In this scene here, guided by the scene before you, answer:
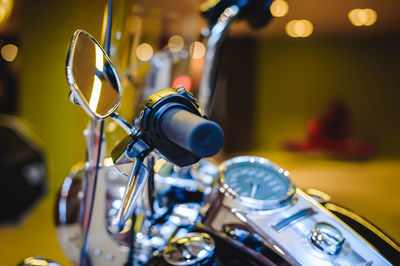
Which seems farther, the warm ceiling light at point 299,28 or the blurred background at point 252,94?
the warm ceiling light at point 299,28

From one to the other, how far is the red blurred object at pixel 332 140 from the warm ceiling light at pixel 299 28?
5.96 ft

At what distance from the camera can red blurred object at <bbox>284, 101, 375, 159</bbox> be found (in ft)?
23.2

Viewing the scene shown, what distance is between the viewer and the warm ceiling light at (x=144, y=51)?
105 centimetres

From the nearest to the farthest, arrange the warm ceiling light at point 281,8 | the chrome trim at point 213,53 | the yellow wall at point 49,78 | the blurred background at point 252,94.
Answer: the chrome trim at point 213,53, the blurred background at point 252,94, the yellow wall at point 49,78, the warm ceiling light at point 281,8

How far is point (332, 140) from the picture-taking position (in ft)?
24.4

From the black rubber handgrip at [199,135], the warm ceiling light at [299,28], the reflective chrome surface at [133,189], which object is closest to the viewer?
the black rubber handgrip at [199,135]

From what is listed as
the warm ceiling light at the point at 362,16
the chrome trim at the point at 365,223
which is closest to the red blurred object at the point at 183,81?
the chrome trim at the point at 365,223

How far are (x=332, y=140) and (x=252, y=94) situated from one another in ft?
7.22

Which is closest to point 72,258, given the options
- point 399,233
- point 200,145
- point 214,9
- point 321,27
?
point 200,145

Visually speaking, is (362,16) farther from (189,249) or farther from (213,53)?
(189,249)

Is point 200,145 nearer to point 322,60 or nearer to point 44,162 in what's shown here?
point 44,162

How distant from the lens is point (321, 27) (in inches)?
290

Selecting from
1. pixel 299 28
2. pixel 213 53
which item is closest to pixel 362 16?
pixel 299 28

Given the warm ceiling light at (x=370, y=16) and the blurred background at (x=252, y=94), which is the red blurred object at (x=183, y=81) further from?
the warm ceiling light at (x=370, y=16)
